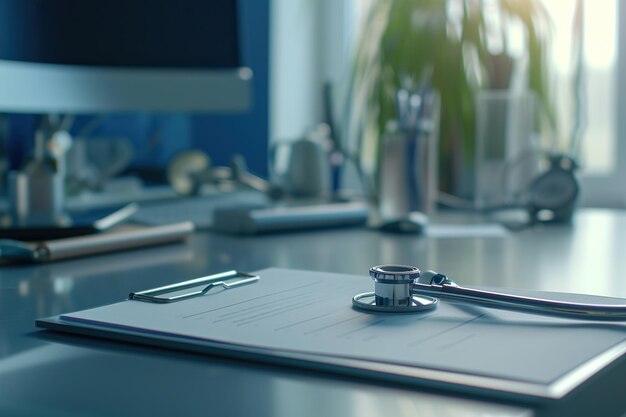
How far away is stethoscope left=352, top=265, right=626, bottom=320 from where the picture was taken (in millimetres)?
548

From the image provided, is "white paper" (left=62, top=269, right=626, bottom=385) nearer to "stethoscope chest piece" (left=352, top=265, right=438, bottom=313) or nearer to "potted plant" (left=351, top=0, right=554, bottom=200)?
"stethoscope chest piece" (left=352, top=265, right=438, bottom=313)

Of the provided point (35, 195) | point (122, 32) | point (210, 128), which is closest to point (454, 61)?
point (210, 128)

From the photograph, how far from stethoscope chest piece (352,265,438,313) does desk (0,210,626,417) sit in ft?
0.42

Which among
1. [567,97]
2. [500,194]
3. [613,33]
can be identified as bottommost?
[500,194]

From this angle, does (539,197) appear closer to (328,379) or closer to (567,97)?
(567,97)

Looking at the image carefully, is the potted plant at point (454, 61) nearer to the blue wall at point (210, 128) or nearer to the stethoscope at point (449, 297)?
the blue wall at point (210, 128)

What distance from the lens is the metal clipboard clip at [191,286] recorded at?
0.61 m

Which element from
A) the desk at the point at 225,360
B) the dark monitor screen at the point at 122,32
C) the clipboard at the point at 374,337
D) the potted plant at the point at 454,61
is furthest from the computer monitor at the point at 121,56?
the clipboard at the point at 374,337

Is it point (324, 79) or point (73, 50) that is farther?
point (324, 79)

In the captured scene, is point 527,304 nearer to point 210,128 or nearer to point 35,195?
point 35,195

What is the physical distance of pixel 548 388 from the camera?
1.29 ft

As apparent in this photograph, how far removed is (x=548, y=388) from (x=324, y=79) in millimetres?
A: 2062

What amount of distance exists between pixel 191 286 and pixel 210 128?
1.31 metres

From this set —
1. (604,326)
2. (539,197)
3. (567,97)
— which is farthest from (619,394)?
(567,97)
